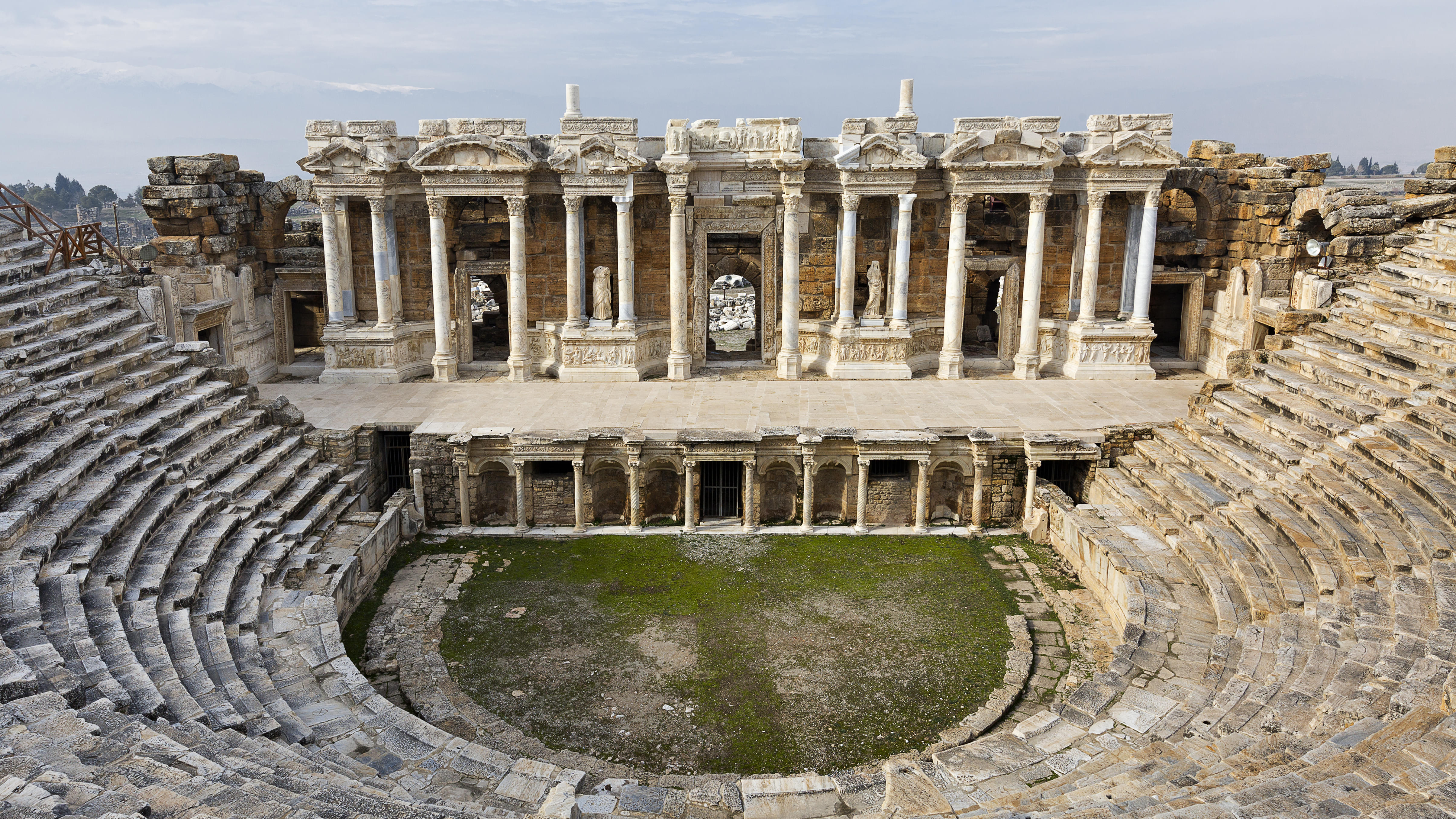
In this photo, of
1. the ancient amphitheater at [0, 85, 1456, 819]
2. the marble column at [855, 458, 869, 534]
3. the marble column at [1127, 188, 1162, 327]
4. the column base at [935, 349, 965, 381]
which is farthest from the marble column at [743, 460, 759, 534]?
the marble column at [1127, 188, 1162, 327]

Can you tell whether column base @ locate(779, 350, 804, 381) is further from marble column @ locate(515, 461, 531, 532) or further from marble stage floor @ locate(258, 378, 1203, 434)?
marble column @ locate(515, 461, 531, 532)

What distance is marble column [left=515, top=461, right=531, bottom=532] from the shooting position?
19.4 metres

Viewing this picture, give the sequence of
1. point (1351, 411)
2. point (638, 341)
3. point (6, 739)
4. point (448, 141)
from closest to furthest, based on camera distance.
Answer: point (6, 739), point (1351, 411), point (448, 141), point (638, 341)

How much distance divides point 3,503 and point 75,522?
0.77 meters

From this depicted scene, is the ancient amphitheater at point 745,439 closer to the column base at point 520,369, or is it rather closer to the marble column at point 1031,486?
the column base at point 520,369

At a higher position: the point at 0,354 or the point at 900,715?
the point at 0,354

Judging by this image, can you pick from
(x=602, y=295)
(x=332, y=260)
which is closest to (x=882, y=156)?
(x=602, y=295)

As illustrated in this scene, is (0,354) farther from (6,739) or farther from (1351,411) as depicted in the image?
Answer: (1351,411)

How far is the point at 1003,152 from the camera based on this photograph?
2347 centimetres

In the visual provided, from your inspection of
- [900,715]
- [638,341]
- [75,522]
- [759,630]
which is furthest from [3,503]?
[638,341]

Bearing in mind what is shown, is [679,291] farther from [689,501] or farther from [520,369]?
[689,501]

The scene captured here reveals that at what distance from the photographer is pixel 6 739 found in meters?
8.70

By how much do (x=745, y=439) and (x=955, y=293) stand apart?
735 centimetres

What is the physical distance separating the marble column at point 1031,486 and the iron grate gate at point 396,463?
1138 centimetres
